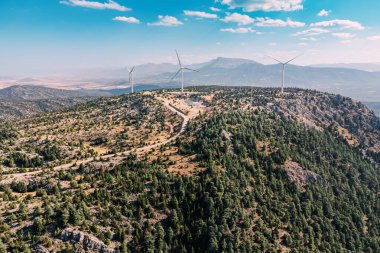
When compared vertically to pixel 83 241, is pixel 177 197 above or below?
above

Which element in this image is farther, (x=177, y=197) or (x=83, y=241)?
(x=177, y=197)

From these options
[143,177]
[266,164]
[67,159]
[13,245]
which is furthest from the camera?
[266,164]

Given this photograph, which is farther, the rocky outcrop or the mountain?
the mountain

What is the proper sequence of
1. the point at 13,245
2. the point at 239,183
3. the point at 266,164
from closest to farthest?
the point at 13,245 → the point at 239,183 → the point at 266,164

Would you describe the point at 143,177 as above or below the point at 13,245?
above

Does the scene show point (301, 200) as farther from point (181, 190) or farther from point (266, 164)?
point (181, 190)

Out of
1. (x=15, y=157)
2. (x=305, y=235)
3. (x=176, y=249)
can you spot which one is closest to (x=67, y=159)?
(x=15, y=157)

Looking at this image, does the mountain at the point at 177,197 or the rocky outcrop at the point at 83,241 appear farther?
the mountain at the point at 177,197

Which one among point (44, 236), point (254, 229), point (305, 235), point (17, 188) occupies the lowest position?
point (305, 235)
